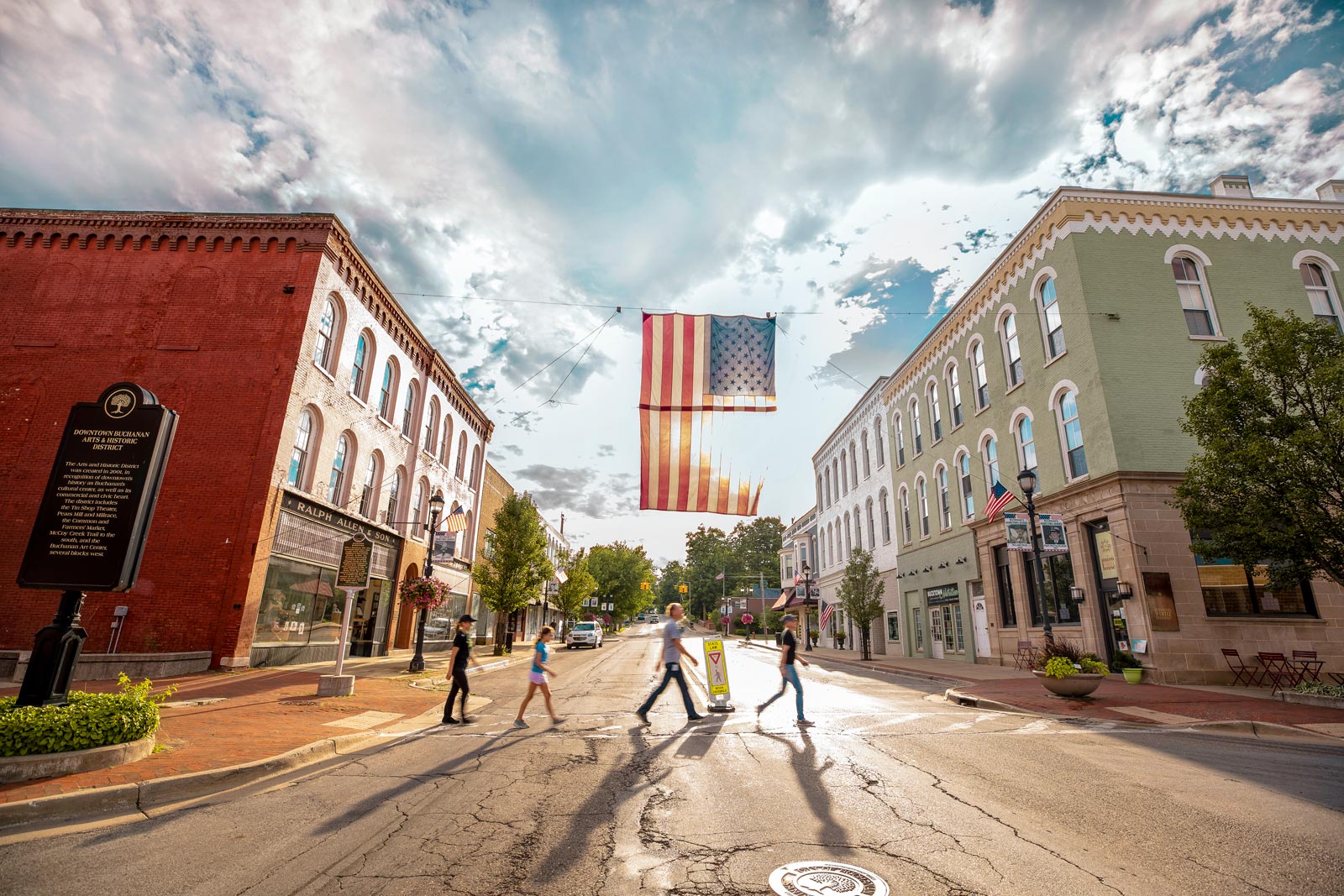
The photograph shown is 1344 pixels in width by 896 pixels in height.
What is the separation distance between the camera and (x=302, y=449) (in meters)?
19.2

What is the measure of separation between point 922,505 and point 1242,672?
15.0 metres

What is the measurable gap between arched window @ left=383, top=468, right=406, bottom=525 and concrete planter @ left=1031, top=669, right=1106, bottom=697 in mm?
22486

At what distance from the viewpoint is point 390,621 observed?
25.0m

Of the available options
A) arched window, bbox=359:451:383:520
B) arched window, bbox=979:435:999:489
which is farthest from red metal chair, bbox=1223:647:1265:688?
arched window, bbox=359:451:383:520

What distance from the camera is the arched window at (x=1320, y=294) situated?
782 inches

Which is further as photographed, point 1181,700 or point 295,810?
point 1181,700

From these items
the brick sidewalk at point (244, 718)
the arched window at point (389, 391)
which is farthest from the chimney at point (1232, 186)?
the arched window at point (389, 391)

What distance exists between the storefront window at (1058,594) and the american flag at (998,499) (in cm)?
226

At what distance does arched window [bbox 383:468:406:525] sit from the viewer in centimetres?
2497

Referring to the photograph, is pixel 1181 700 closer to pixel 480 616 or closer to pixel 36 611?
pixel 36 611

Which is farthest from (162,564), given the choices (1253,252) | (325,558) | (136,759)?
(1253,252)

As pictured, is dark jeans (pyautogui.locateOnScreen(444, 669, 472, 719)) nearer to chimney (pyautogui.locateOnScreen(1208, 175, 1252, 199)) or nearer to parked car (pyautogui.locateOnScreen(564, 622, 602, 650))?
chimney (pyautogui.locateOnScreen(1208, 175, 1252, 199))

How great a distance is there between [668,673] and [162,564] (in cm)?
1400

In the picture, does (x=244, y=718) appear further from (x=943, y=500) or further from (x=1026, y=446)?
(x=943, y=500)
